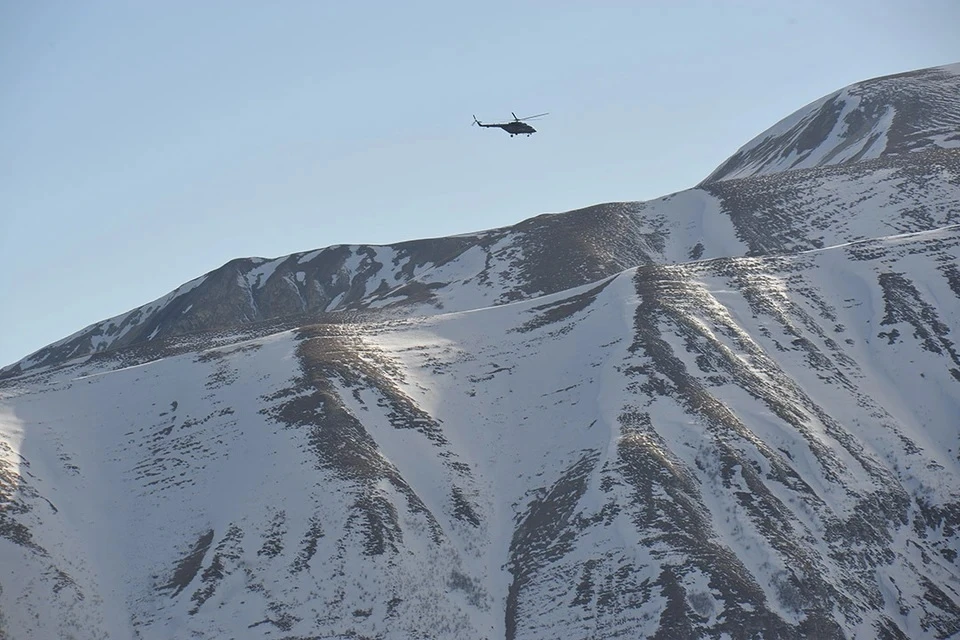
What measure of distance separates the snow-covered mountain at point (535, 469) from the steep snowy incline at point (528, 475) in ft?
0.57

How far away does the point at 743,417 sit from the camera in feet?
226

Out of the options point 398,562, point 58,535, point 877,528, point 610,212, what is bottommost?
point 877,528

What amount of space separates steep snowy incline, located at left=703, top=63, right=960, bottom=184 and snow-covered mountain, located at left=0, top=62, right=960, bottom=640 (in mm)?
52593

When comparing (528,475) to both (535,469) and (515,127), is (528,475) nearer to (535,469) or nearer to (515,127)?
(535,469)

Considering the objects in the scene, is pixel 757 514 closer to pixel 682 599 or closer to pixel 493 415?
pixel 682 599

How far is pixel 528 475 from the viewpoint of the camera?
67562 mm

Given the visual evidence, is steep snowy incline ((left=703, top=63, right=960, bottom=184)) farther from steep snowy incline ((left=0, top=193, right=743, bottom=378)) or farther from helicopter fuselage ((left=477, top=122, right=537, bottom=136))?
helicopter fuselage ((left=477, top=122, right=537, bottom=136))

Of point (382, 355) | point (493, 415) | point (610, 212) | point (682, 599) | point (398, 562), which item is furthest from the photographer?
point (610, 212)

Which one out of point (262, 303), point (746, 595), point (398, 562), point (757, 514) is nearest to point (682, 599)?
point (746, 595)

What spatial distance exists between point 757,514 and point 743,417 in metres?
9.68

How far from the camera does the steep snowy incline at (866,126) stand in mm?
143250

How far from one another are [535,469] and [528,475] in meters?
0.57

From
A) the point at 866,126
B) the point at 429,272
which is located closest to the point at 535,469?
the point at 429,272

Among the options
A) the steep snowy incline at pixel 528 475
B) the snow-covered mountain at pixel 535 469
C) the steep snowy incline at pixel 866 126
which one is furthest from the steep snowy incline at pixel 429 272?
the steep snowy incline at pixel 866 126
